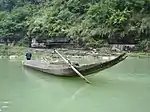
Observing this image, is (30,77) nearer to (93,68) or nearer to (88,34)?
(93,68)

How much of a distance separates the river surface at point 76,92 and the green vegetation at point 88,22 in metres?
9.02

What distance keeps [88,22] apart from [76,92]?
1602 cm

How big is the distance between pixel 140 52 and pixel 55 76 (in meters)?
10.4

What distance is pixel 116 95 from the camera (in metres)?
10.4

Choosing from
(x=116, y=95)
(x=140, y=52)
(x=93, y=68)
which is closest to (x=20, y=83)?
(x=93, y=68)

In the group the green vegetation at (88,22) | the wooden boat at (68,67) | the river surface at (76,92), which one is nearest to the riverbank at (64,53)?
the green vegetation at (88,22)

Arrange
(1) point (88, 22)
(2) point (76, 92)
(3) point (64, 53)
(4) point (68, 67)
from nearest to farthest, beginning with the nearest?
(2) point (76, 92)
(4) point (68, 67)
(3) point (64, 53)
(1) point (88, 22)

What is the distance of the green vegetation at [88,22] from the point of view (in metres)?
24.7

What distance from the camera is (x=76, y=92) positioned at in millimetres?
11266

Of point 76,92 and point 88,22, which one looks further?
point 88,22

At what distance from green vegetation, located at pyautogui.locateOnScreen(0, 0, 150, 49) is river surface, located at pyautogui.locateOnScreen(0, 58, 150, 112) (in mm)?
9022

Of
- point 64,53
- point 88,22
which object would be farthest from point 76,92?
point 88,22

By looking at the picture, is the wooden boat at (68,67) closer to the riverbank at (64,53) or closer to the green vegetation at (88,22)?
the riverbank at (64,53)

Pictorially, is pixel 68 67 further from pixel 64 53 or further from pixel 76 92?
pixel 64 53
